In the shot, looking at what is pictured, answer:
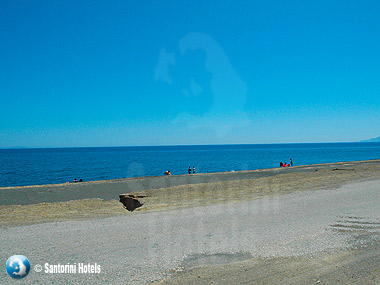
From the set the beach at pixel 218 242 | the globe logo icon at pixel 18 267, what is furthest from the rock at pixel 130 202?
the globe logo icon at pixel 18 267

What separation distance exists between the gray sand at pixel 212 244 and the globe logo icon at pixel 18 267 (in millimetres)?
165

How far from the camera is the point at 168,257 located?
698 cm

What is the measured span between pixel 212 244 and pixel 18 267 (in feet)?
14.9

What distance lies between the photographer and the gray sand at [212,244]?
241 inches

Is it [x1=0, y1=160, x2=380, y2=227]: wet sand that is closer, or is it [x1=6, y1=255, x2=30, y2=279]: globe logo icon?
[x1=6, y1=255, x2=30, y2=279]: globe logo icon

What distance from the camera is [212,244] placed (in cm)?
790

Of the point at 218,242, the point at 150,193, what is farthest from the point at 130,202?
the point at 218,242

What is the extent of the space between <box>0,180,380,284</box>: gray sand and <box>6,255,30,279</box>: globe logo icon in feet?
0.54

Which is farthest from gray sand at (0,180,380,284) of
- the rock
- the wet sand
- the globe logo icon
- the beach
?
the rock

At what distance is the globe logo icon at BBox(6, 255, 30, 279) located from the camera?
6151 millimetres

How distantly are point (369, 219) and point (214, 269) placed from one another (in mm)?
6843

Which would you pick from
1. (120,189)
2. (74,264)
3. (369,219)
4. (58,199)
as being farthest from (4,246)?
(120,189)

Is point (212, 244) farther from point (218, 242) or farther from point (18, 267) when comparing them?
point (18, 267)

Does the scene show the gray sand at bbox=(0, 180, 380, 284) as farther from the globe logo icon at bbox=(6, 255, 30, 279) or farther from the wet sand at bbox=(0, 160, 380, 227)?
the wet sand at bbox=(0, 160, 380, 227)
